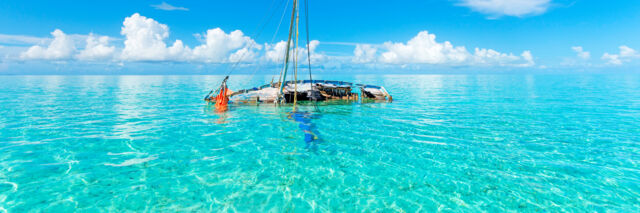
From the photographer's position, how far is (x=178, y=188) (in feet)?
31.5

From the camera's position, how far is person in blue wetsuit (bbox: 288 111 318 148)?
16.1 metres

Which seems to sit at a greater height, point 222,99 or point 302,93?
point 302,93

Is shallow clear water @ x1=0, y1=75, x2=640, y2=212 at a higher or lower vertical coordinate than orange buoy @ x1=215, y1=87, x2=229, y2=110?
lower

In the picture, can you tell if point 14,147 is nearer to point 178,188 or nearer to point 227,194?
point 178,188

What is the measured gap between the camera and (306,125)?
821 inches

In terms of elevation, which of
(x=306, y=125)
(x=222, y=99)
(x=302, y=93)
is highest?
(x=302, y=93)

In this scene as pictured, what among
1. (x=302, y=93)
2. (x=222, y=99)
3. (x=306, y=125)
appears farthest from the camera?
(x=302, y=93)

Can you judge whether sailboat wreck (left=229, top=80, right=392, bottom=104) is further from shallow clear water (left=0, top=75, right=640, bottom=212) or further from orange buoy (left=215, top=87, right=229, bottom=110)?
shallow clear water (left=0, top=75, right=640, bottom=212)

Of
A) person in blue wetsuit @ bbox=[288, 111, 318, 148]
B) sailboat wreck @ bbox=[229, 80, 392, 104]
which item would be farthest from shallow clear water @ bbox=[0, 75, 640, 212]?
sailboat wreck @ bbox=[229, 80, 392, 104]

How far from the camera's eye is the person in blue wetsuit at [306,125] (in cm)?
1606

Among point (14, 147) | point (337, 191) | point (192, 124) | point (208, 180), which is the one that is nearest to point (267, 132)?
point (192, 124)

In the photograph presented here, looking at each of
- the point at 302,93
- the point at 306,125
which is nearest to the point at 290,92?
the point at 302,93

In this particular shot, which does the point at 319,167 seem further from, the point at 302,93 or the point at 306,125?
the point at 302,93

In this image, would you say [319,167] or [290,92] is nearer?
[319,167]
